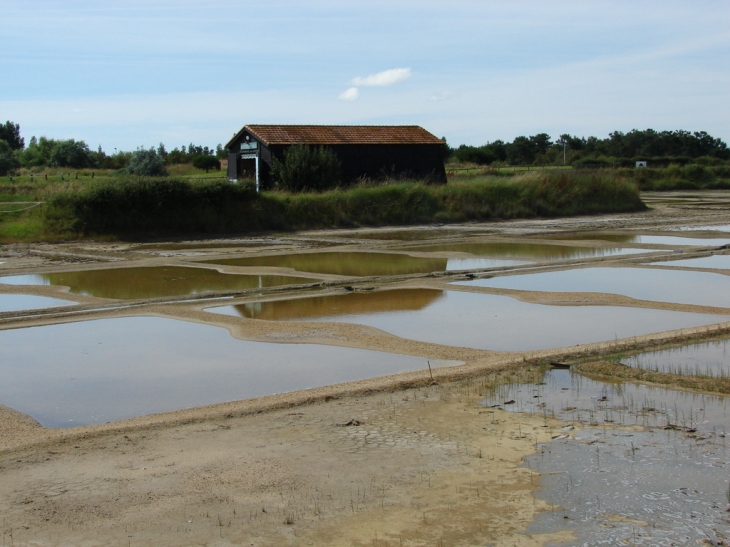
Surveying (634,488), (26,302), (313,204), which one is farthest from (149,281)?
(313,204)

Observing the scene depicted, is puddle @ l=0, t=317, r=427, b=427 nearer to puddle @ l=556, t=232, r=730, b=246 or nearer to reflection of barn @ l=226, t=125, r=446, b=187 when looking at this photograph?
puddle @ l=556, t=232, r=730, b=246

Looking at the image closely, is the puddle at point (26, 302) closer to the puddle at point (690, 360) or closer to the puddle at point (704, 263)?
the puddle at point (690, 360)

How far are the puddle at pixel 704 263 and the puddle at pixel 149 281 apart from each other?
879 cm

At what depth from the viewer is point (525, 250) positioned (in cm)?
2391

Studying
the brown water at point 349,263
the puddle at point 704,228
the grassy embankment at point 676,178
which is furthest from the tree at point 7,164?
the puddle at point 704,228

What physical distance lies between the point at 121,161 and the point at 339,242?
42646 millimetres

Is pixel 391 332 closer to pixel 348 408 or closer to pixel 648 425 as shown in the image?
pixel 348 408

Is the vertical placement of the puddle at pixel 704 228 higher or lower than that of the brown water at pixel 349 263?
higher

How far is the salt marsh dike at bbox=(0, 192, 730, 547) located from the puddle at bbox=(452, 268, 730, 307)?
0.12 metres

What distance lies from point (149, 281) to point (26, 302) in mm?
3197

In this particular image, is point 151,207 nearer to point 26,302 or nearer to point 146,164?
point 26,302

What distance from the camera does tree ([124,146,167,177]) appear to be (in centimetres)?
4635

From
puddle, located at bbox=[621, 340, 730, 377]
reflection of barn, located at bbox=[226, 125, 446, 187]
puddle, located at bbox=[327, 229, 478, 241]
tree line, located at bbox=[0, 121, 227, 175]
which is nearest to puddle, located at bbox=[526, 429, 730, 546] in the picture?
puddle, located at bbox=[621, 340, 730, 377]

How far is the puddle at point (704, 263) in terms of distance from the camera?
19.7 meters
